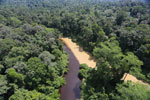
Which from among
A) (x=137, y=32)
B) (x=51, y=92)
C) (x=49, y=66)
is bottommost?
(x=51, y=92)

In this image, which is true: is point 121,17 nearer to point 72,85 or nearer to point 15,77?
point 72,85

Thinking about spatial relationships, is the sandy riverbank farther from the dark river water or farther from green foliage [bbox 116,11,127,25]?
green foliage [bbox 116,11,127,25]

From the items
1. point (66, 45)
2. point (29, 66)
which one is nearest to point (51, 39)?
point (29, 66)

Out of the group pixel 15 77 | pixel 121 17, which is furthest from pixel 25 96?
pixel 121 17

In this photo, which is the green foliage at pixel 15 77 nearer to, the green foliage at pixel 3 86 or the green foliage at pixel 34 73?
the green foliage at pixel 3 86

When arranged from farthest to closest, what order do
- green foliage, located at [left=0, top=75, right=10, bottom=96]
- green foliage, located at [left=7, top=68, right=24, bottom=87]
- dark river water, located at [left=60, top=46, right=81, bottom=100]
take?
dark river water, located at [left=60, top=46, right=81, bottom=100] → green foliage, located at [left=7, top=68, right=24, bottom=87] → green foliage, located at [left=0, top=75, right=10, bottom=96]

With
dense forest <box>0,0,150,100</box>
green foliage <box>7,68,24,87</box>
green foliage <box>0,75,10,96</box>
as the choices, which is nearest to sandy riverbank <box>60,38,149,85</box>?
dense forest <box>0,0,150,100</box>

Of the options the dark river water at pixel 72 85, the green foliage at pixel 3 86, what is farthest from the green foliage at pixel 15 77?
the dark river water at pixel 72 85

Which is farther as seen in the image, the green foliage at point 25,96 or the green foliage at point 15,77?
the green foliage at point 15,77

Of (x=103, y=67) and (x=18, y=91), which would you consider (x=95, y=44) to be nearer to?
(x=103, y=67)
